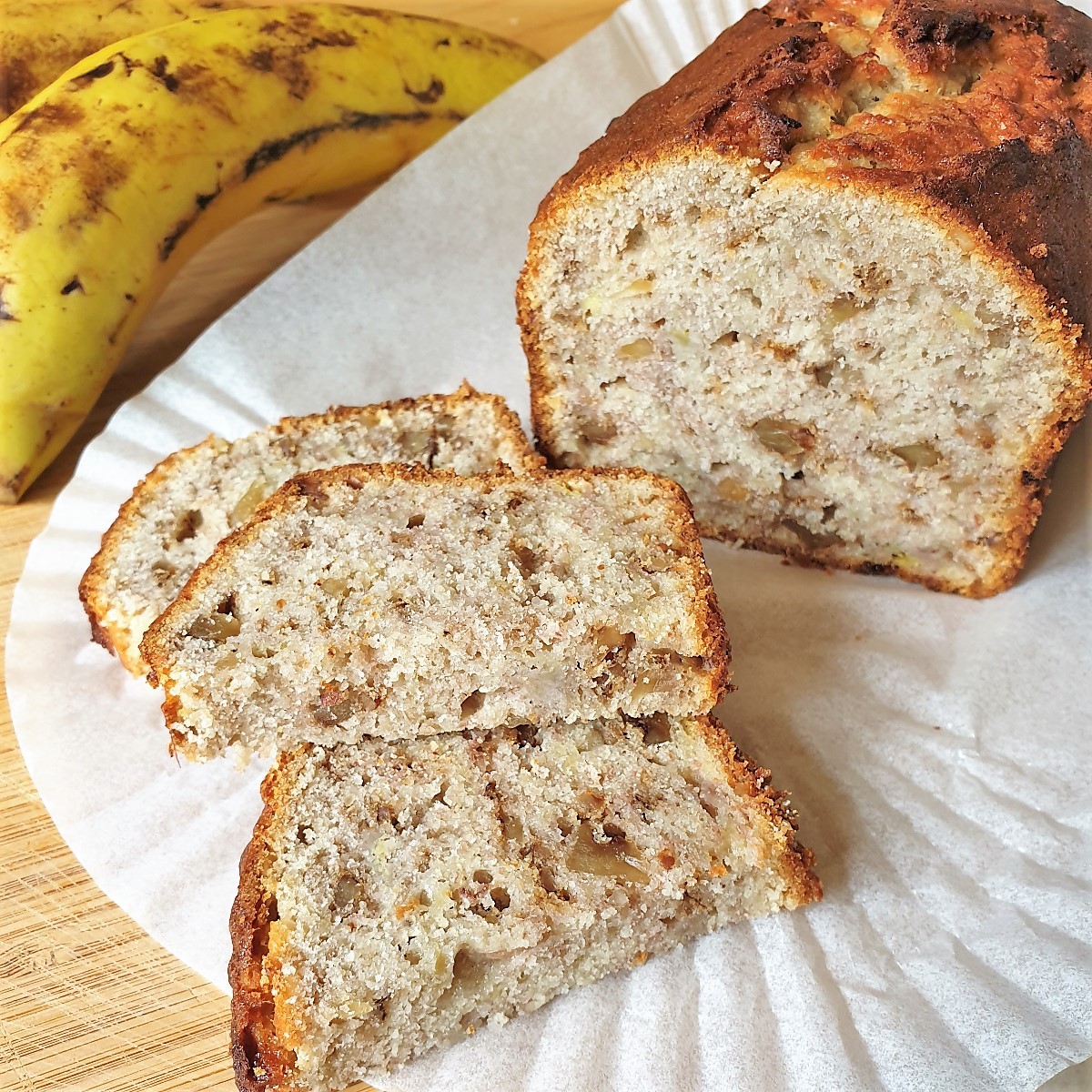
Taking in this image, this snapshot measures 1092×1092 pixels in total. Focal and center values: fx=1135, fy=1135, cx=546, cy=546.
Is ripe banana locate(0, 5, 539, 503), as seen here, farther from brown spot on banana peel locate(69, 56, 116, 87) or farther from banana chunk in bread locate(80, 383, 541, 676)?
banana chunk in bread locate(80, 383, 541, 676)

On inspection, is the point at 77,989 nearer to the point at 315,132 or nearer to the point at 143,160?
the point at 143,160

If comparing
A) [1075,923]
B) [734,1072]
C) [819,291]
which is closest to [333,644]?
[734,1072]

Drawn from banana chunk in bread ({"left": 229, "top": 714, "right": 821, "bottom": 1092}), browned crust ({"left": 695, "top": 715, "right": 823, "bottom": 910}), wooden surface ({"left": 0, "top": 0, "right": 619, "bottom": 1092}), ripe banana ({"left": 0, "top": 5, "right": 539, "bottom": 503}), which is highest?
ripe banana ({"left": 0, "top": 5, "right": 539, "bottom": 503})

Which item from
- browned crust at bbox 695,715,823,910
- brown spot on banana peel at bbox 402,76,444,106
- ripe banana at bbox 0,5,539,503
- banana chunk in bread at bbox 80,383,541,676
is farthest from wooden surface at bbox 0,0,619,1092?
brown spot on banana peel at bbox 402,76,444,106

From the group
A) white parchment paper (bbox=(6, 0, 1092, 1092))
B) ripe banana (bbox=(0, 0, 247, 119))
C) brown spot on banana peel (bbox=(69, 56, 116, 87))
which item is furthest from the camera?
ripe banana (bbox=(0, 0, 247, 119))

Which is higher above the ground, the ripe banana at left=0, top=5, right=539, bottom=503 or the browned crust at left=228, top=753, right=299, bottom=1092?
the ripe banana at left=0, top=5, right=539, bottom=503

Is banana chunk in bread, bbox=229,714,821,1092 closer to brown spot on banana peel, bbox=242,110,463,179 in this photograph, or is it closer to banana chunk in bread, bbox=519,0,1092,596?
banana chunk in bread, bbox=519,0,1092,596

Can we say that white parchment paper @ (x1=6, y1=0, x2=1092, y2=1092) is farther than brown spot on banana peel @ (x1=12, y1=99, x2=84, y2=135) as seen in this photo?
No

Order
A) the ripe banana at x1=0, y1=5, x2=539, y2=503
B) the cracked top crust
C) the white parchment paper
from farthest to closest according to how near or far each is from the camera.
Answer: the ripe banana at x1=0, y1=5, x2=539, y2=503 → the cracked top crust → the white parchment paper
